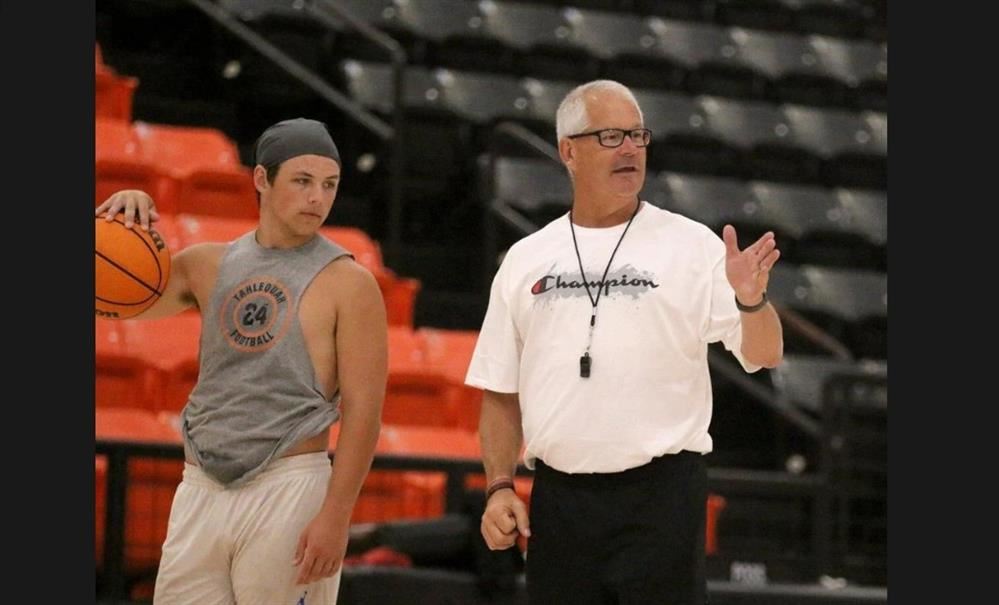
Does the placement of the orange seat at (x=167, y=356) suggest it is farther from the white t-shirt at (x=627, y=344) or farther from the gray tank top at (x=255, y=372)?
the white t-shirt at (x=627, y=344)

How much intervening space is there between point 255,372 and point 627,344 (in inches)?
29.8

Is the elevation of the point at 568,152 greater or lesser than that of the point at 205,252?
greater

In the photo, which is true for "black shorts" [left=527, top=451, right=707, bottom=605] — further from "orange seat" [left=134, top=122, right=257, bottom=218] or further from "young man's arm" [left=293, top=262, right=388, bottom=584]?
"orange seat" [left=134, top=122, right=257, bottom=218]

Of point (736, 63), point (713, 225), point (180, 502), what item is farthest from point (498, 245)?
point (180, 502)

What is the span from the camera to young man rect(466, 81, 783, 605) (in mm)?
3145

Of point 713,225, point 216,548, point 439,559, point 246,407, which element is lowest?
point 439,559

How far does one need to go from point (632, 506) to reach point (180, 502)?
927mm

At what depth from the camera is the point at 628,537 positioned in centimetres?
315

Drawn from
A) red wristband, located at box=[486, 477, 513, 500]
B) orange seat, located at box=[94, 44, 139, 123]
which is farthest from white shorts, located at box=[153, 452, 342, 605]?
orange seat, located at box=[94, 44, 139, 123]

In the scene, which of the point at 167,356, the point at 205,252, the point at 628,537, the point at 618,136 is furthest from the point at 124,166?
the point at 628,537

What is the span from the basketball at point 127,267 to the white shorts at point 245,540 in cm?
42

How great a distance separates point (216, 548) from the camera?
10.6 feet

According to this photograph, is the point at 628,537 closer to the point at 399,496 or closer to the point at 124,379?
the point at 399,496

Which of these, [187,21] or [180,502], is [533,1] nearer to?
[187,21]
